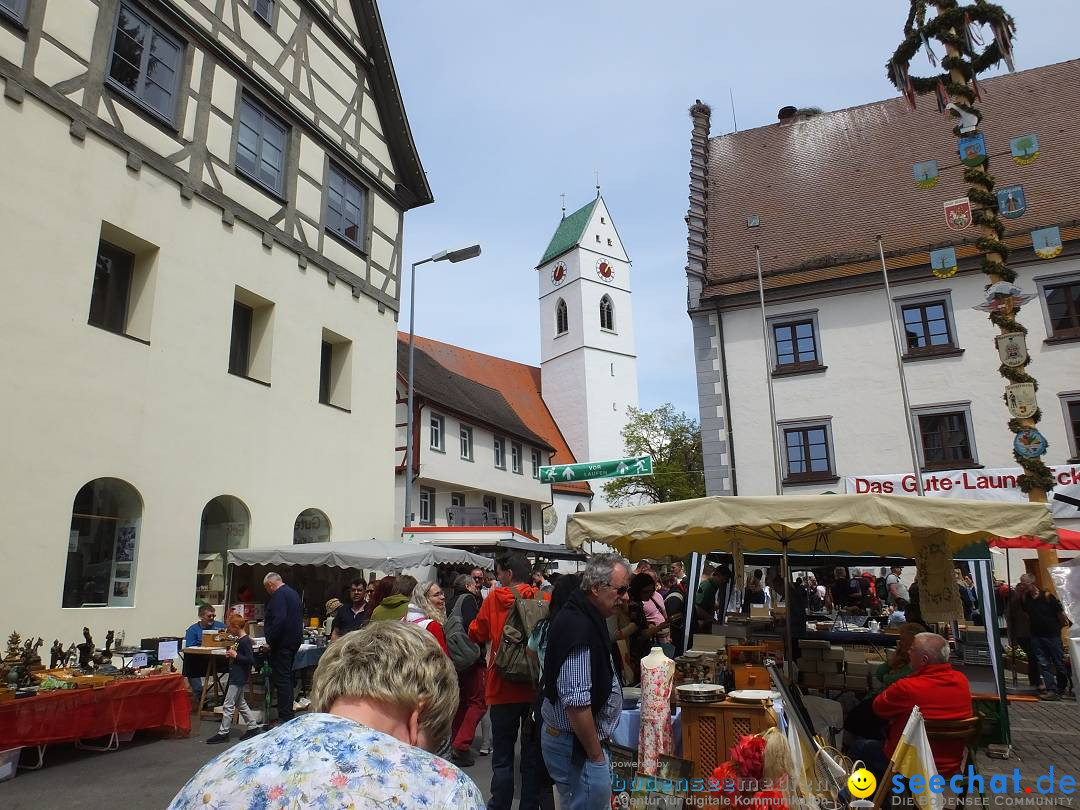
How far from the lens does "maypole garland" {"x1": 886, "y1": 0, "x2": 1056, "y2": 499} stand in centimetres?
965

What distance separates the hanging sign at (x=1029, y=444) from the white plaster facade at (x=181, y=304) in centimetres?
1170

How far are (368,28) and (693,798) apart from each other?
58.0 feet

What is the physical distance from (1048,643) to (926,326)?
463 inches

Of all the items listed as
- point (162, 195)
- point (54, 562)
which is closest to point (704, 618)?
point (54, 562)

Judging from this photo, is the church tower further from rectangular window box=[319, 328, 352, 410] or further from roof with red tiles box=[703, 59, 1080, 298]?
rectangular window box=[319, 328, 352, 410]

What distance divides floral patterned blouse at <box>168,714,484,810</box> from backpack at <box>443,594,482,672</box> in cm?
509

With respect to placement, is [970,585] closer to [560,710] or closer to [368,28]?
[560,710]

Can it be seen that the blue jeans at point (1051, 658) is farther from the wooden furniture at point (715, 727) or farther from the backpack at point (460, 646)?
the backpack at point (460, 646)

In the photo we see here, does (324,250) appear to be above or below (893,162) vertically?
below

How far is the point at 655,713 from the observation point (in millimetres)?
5230

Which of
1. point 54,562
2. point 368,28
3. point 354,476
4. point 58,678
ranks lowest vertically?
point 58,678

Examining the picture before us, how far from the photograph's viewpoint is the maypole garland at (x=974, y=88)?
31.7ft

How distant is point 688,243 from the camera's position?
79.4 feet

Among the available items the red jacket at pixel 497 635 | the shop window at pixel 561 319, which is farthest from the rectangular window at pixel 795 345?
the shop window at pixel 561 319
